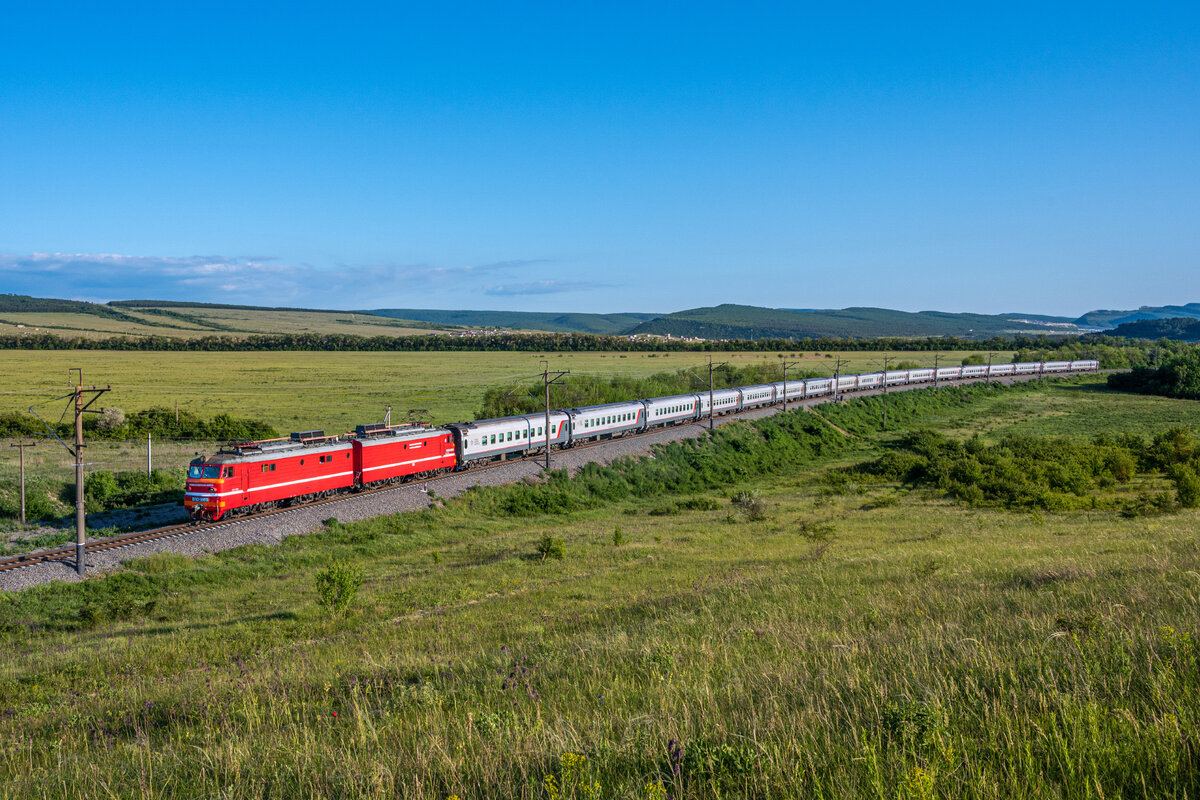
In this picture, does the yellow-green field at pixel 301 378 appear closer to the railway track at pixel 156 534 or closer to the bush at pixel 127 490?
the bush at pixel 127 490

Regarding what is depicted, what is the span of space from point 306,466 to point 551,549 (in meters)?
14.8

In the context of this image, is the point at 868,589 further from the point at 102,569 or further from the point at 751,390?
the point at 751,390

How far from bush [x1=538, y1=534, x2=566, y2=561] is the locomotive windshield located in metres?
15.2

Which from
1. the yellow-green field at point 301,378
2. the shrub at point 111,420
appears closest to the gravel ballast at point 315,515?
the yellow-green field at point 301,378

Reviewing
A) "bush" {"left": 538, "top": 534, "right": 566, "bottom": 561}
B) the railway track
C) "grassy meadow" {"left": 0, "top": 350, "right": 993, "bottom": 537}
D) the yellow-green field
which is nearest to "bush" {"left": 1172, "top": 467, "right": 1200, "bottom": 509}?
"bush" {"left": 538, "top": 534, "right": 566, "bottom": 561}

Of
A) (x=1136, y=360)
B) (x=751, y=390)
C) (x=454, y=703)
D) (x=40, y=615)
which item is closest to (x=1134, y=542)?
(x=454, y=703)

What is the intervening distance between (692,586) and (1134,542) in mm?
13879

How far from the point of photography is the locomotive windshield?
3322 centimetres

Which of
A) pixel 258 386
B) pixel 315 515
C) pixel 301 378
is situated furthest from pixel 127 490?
pixel 301 378

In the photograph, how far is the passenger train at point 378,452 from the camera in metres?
33.8

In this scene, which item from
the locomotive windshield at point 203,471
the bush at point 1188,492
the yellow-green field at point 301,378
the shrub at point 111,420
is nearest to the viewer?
the locomotive windshield at point 203,471

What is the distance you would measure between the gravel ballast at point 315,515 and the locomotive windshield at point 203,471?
2.40m

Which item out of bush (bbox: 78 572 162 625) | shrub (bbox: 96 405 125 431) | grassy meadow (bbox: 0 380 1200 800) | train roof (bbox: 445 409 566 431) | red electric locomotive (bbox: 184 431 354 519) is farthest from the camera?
shrub (bbox: 96 405 125 431)

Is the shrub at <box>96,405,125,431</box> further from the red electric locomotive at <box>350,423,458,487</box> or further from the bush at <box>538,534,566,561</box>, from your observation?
the bush at <box>538,534,566,561</box>
